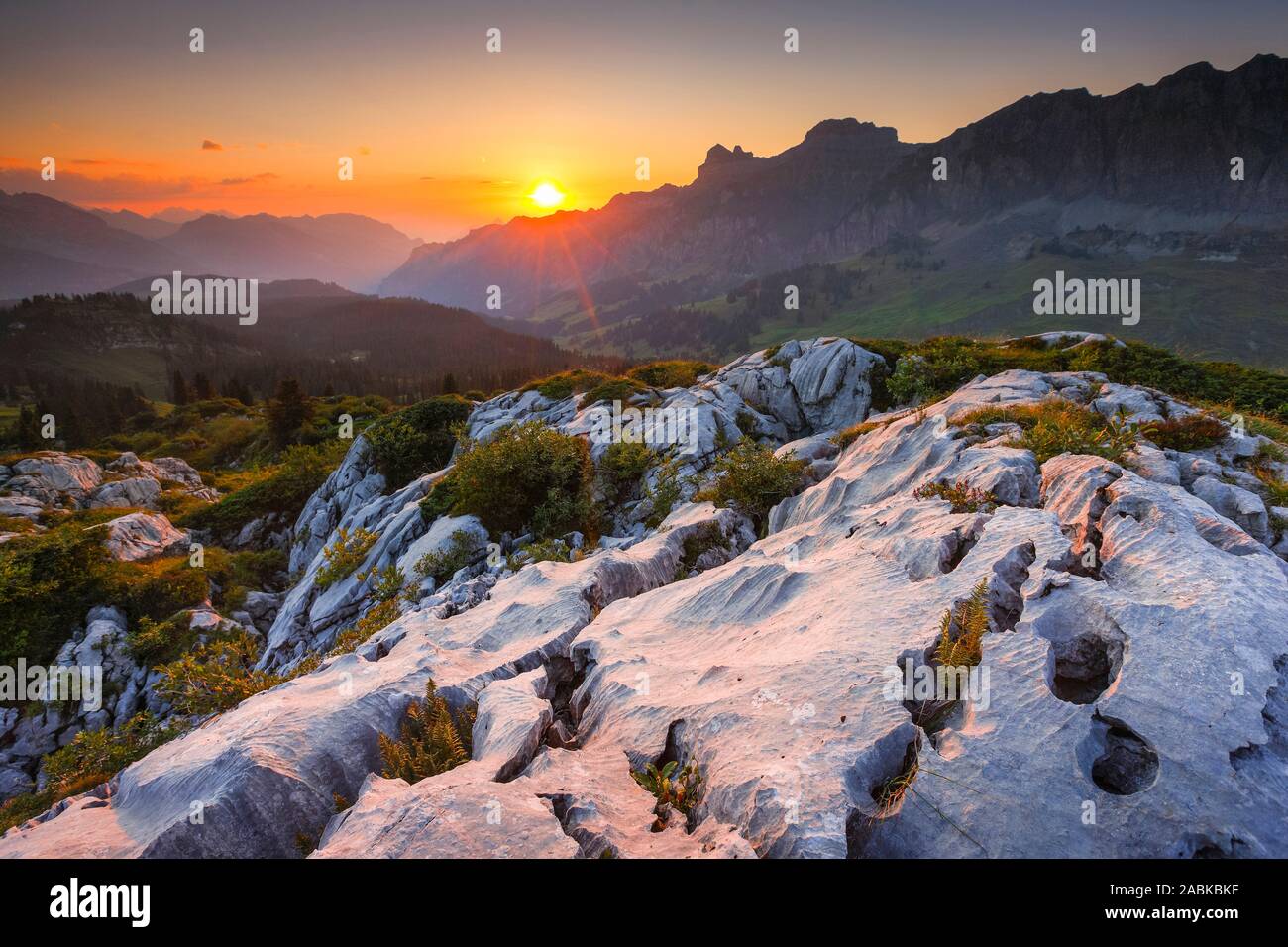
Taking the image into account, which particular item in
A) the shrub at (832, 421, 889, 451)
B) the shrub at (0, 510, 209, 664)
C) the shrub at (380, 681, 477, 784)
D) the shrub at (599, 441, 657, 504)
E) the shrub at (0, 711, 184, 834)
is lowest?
the shrub at (0, 711, 184, 834)

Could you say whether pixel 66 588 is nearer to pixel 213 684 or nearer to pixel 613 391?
pixel 213 684

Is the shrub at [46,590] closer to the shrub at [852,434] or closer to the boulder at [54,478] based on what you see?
the shrub at [852,434]

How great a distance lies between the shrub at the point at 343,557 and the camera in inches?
842

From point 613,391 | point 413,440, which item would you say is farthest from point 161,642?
point 613,391

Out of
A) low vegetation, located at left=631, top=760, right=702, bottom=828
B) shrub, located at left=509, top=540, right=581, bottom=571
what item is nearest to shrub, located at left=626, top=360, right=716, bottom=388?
shrub, located at left=509, top=540, right=581, bottom=571

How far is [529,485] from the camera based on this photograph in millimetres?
20359

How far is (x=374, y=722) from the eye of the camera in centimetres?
838

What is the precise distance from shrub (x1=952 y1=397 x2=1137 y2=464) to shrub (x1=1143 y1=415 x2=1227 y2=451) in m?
0.57

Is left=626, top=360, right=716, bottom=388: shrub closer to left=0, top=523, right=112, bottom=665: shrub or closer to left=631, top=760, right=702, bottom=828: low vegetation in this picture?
left=631, top=760, right=702, bottom=828: low vegetation

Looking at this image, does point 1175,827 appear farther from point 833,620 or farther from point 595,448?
point 595,448

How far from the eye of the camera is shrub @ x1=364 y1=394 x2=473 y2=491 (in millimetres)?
32344

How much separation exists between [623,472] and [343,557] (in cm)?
1109

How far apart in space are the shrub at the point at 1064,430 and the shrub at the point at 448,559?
14.7m
